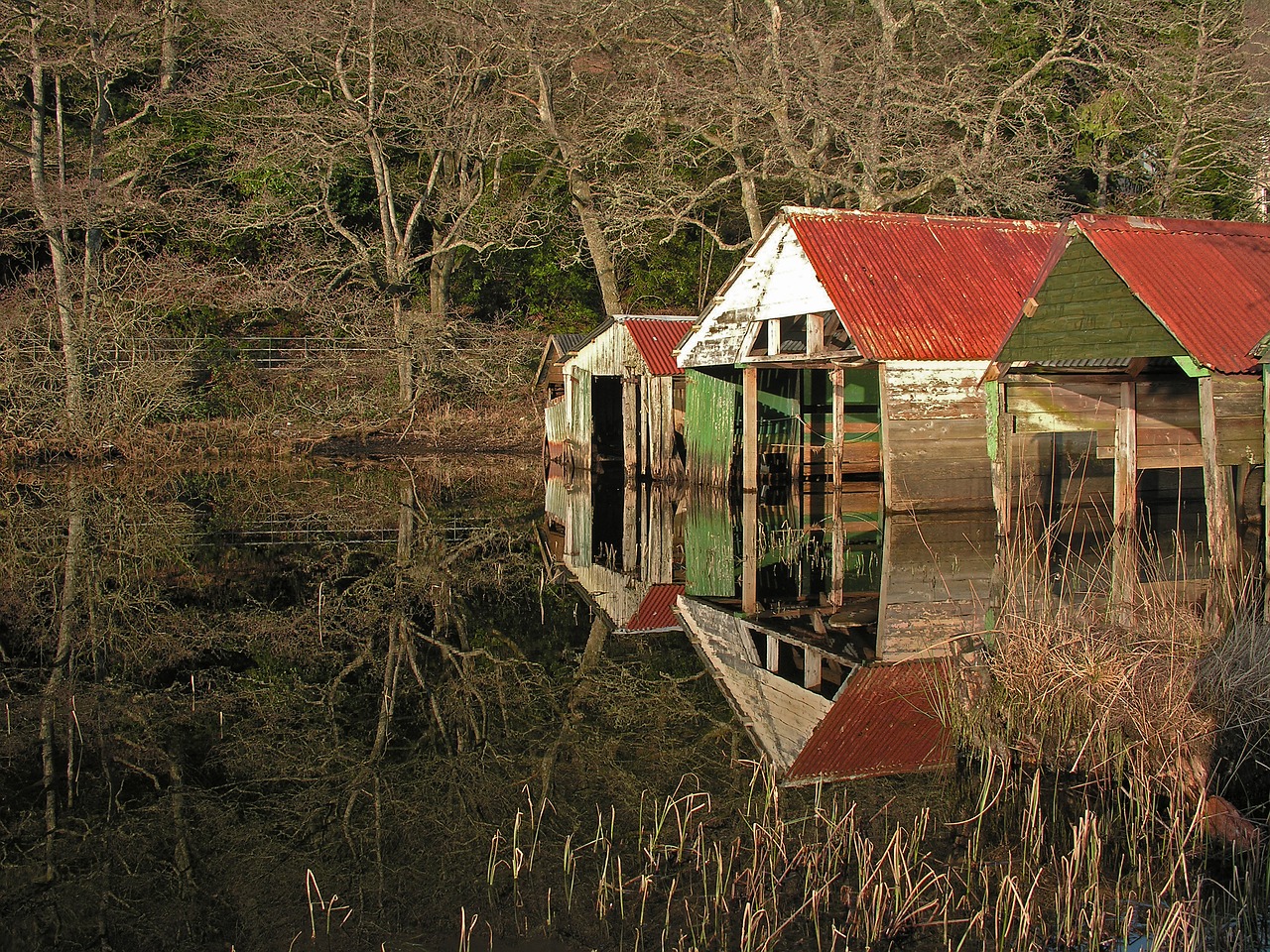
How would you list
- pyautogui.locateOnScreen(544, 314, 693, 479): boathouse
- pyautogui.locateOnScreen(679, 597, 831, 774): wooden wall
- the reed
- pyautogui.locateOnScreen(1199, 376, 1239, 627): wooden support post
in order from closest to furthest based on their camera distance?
1. the reed
2. pyautogui.locateOnScreen(679, 597, 831, 774): wooden wall
3. pyautogui.locateOnScreen(1199, 376, 1239, 627): wooden support post
4. pyautogui.locateOnScreen(544, 314, 693, 479): boathouse

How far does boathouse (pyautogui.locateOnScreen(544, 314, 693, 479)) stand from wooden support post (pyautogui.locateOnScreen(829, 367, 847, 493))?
438 cm

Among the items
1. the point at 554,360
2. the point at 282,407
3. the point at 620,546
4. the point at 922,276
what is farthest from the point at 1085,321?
the point at 282,407

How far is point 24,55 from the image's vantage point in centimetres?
2545

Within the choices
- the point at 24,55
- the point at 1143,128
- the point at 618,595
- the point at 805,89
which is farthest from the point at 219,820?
the point at 1143,128

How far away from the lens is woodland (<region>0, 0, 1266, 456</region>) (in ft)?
83.0

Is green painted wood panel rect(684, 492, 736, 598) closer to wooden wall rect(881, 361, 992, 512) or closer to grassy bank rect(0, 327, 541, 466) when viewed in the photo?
wooden wall rect(881, 361, 992, 512)

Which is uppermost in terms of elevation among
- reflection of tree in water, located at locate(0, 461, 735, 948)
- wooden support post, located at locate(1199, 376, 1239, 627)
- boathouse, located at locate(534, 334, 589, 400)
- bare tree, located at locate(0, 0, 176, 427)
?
bare tree, located at locate(0, 0, 176, 427)

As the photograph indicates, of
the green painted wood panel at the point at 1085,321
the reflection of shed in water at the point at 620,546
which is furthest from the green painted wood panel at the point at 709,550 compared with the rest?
the green painted wood panel at the point at 1085,321

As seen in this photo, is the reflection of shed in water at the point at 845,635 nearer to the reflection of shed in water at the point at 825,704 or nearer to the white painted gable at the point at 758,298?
the reflection of shed in water at the point at 825,704

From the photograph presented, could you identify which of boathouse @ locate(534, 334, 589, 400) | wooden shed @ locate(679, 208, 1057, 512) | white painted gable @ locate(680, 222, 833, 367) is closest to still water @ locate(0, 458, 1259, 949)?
wooden shed @ locate(679, 208, 1057, 512)

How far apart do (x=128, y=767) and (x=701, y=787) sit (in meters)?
3.46

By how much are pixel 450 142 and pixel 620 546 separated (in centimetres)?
1668

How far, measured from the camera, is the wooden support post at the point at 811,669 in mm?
8750

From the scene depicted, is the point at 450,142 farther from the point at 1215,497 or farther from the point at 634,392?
the point at 1215,497
